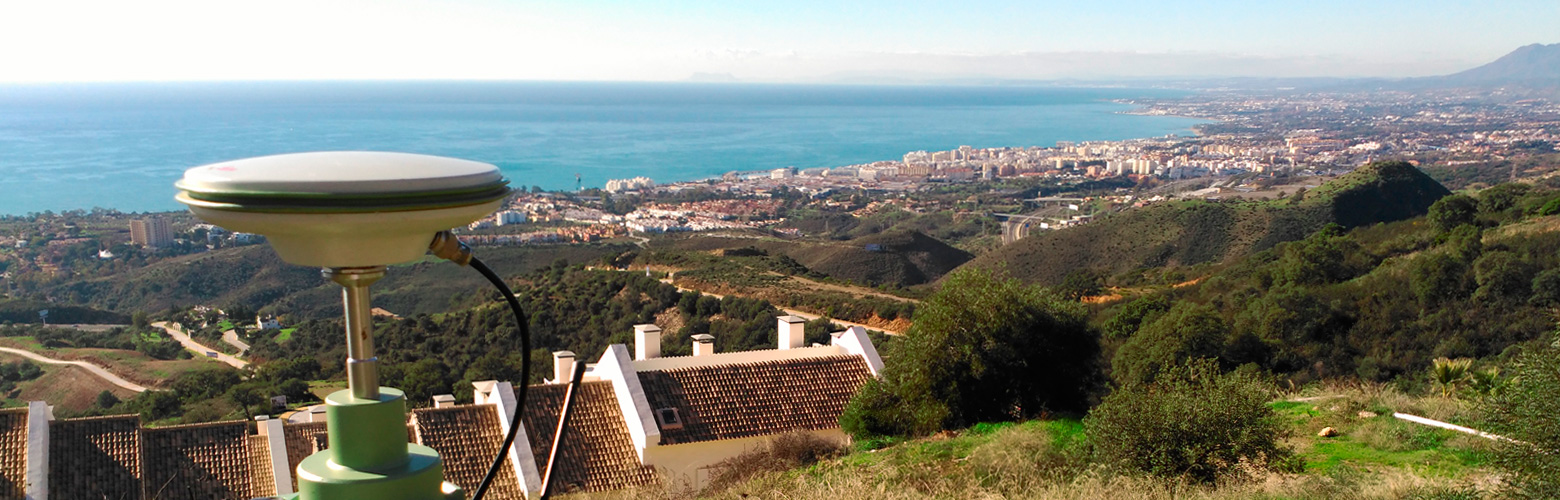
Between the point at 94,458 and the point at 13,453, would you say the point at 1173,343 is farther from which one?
the point at 13,453

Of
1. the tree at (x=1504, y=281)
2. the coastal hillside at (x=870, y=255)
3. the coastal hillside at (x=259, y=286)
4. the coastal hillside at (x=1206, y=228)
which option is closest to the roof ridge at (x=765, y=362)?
the tree at (x=1504, y=281)

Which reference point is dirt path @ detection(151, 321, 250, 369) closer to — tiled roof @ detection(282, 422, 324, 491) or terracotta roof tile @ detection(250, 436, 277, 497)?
tiled roof @ detection(282, 422, 324, 491)

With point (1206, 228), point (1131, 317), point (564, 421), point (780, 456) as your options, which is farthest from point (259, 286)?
point (564, 421)

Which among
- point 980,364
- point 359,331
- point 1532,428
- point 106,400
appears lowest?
point 106,400

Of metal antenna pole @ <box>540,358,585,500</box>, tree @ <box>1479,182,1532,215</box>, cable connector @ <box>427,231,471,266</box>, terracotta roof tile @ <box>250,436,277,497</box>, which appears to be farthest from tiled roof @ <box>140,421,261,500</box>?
tree @ <box>1479,182,1532,215</box>

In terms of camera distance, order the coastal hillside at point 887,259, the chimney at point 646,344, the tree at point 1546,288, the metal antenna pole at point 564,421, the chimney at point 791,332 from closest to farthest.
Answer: the metal antenna pole at point 564,421 < the chimney at point 646,344 < the chimney at point 791,332 < the tree at point 1546,288 < the coastal hillside at point 887,259

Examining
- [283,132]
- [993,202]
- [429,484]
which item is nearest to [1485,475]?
[429,484]

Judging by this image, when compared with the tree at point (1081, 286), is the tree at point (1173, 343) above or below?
above

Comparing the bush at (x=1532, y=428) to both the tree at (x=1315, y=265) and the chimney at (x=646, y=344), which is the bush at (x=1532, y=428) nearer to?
the chimney at (x=646, y=344)
